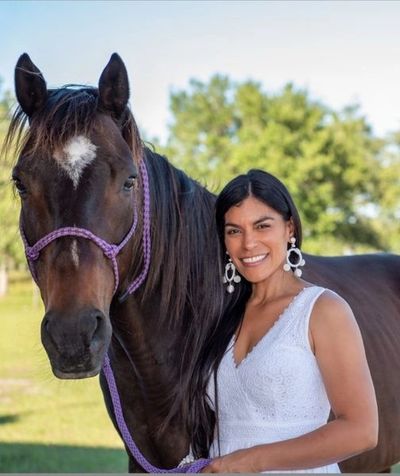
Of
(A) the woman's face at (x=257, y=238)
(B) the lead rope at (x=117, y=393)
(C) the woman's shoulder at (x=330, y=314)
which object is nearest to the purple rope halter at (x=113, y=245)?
(B) the lead rope at (x=117, y=393)

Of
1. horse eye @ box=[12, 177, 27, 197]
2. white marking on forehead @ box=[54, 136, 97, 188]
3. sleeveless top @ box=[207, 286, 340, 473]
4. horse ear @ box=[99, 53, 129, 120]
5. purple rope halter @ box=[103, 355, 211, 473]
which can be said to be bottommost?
purple rope halter @ box=[103, 355, 211, 473]

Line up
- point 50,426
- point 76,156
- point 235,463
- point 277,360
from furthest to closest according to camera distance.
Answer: point 50,426 → point 76,156 → point 277,360 → point 235,463

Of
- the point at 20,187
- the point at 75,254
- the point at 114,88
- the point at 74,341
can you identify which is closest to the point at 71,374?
the point at 74,341

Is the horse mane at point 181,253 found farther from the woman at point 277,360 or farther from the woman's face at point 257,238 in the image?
the woman's face at point 257,238

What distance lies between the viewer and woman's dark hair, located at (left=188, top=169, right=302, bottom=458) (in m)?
2.22

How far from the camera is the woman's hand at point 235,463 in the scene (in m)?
1.92

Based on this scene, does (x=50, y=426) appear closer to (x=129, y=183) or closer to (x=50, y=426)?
(x=50, y=426)

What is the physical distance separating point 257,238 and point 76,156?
23.9 inches

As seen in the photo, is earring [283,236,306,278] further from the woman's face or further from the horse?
the horse

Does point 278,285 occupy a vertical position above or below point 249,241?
below

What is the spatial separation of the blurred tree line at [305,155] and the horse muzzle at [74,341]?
79.2ft

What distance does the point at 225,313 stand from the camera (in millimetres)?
2449

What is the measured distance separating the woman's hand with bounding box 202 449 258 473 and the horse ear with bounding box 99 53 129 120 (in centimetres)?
119

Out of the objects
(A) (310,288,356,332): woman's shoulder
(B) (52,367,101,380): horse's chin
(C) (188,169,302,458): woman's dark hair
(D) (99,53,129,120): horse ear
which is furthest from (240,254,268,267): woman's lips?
(D) (99,53,129,120): horse ear
